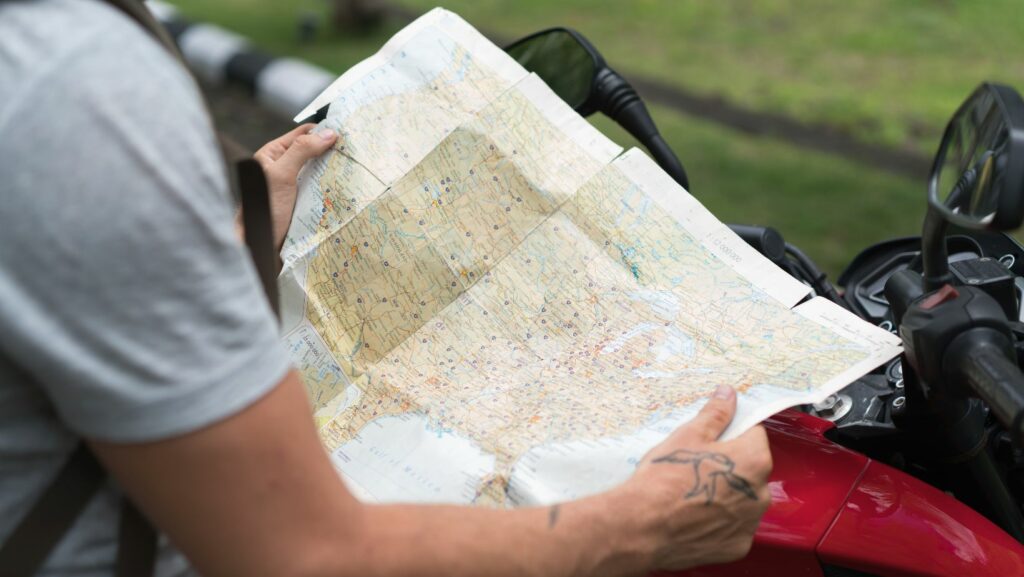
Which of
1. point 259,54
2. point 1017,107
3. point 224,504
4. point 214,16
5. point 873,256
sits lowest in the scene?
point 214,16

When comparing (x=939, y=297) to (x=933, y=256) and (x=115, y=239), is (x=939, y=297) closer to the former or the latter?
(x=933, y=256)

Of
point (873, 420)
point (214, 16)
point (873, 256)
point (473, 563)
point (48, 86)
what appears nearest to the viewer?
point (48, 86)

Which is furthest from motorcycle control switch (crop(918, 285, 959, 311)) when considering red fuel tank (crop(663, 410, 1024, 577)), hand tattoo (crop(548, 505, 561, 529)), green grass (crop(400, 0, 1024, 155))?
green grass (crop(400, 0, 1024, 155))

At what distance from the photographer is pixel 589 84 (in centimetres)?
164

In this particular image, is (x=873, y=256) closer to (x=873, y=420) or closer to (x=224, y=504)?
(x=873, y=420)

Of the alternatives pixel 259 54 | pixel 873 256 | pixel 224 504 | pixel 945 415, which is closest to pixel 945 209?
pixel 945 415

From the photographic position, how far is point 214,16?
334 inches

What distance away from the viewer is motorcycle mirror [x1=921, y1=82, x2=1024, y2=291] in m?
1.04

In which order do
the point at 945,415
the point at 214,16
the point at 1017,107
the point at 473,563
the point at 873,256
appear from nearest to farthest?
1. the point at 473,563
2. the point at 1017,107
3. the point at 945,415
4. the point at 873,256
5. the point at 214,16

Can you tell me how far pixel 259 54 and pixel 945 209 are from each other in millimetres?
5750

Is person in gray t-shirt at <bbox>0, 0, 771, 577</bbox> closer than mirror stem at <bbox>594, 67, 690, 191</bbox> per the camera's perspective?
Yes

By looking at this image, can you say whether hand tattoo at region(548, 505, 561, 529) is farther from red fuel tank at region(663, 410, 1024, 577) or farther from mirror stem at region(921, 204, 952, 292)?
mirror stem at region(921, 204, 952, 292)

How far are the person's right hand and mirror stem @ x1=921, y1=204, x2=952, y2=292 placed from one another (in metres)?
0.31

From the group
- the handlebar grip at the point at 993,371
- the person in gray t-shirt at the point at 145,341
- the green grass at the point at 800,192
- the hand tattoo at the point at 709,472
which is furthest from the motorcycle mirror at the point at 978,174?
the green grass at the point at 800,192
